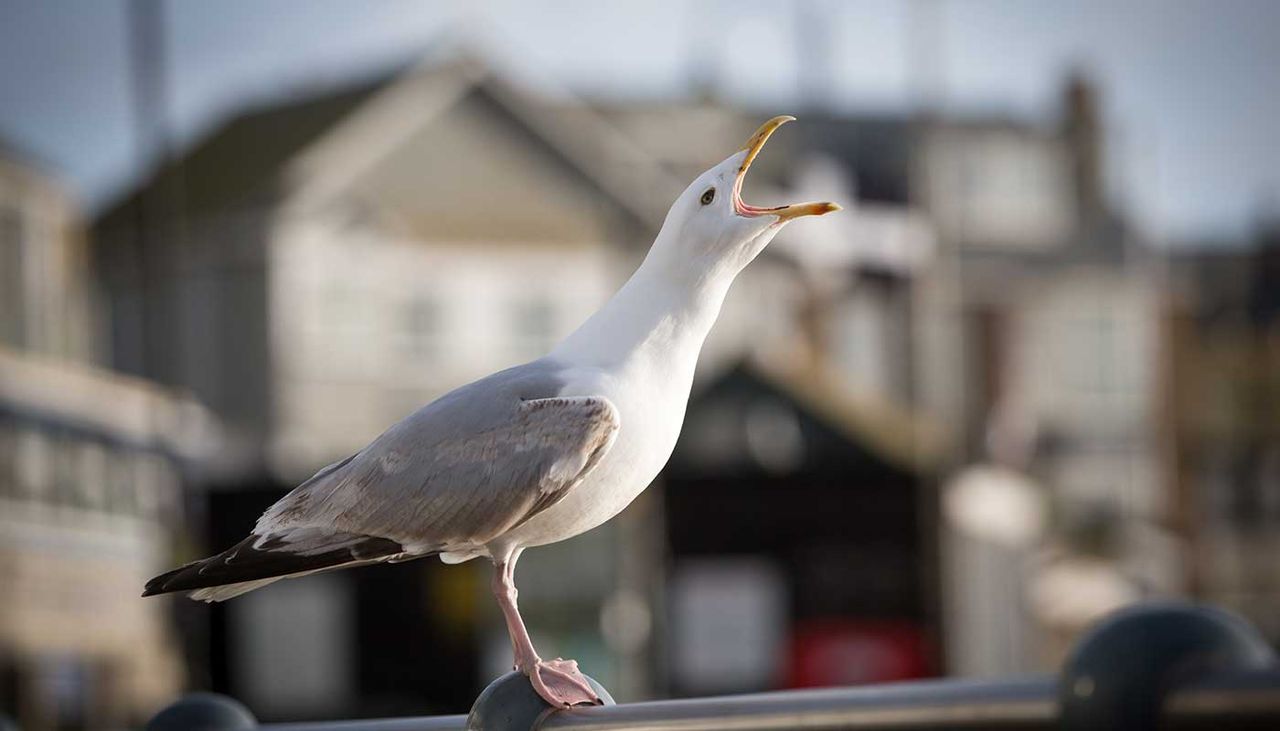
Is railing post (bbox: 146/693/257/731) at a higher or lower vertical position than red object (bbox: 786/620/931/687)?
higher

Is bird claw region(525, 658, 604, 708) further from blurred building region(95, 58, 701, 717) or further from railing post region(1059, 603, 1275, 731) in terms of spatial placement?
blurred building region(95, 58, 701, 717)

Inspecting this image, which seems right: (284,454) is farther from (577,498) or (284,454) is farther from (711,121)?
(577,498)

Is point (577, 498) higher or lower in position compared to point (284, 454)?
lower

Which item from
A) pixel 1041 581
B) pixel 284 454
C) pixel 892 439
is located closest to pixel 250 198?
pixel 284 454

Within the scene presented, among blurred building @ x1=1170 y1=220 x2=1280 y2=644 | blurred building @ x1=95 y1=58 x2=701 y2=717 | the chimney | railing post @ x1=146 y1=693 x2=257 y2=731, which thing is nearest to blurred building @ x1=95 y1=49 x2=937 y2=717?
blurred building @ x1=95 y1=58 x2=701 y2=717

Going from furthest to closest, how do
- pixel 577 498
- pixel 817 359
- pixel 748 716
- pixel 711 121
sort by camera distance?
pixel 711 121 < pixel 817 359 < pixel 577 498 < pixel 748 716

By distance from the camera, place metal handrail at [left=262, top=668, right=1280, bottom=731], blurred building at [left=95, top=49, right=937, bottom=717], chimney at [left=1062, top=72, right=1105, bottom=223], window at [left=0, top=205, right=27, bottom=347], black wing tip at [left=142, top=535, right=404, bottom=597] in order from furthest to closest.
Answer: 1. chimney at [left=1062, top=72, right=1105, bottom=223]
2. blurred building at [left=95, top=49, right=937, bottom=717]
3. window at [left=0, top=205, right=27, bottom=347]
4. black wing tip at [left=142, top=535, right=404, bottom=597]
5. metal handrail at [left=262, top=668, right=1280, bottom=731]

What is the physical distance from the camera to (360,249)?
2325 cm

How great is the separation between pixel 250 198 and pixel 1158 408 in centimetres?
1709

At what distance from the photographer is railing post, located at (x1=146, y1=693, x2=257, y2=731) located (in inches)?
76.4

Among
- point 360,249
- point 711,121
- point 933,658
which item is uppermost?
point 711,121

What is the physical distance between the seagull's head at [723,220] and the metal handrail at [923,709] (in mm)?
386

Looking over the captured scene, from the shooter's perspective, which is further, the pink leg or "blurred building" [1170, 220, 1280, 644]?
"blurred building" [1170, 220, 1280, 644]

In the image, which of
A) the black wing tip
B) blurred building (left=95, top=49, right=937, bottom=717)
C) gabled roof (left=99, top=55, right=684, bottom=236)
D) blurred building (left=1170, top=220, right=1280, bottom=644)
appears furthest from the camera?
blurred building (left=1170, top=220, right=1280, bottom=644)
